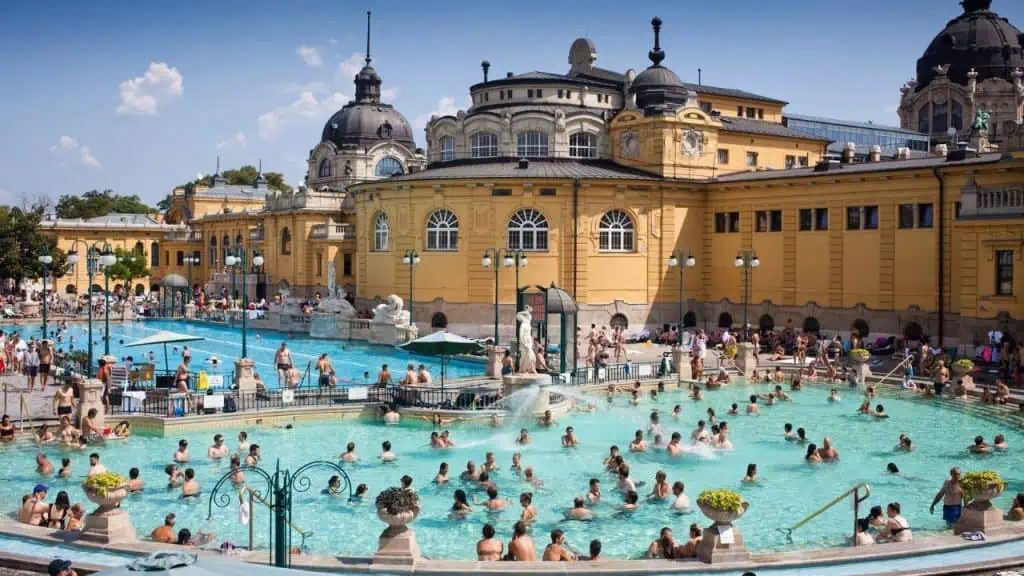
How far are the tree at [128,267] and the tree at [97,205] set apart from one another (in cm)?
4183

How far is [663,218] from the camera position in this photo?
Result: 5078 cm

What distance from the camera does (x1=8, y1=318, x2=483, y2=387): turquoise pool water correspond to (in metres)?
40.3

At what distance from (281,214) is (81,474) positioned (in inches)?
2005

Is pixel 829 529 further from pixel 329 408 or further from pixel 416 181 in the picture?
pixel 416 181

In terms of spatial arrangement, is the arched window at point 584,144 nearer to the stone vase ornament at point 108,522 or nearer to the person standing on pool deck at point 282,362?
the person standing on pool deck at point 282,362

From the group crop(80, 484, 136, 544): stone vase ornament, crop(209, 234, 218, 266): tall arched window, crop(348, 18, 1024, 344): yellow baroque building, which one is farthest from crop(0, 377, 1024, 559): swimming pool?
crop(209, 234, 218, 266): tall arched window

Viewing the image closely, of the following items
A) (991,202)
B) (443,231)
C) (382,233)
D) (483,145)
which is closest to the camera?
(991,202)

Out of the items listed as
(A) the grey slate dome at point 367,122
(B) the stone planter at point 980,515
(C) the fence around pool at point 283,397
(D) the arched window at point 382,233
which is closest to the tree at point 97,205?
(A) the grey slate dome at point 367,122

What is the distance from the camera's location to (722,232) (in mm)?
51219

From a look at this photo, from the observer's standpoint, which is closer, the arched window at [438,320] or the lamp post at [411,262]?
the lamp post at [411,262]

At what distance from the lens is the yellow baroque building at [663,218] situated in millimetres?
41500

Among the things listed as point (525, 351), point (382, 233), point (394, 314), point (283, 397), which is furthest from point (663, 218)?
point (283, 397)

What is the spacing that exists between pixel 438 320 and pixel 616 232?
9633 millimetres

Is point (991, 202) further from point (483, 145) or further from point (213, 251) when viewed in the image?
point (213, 251)
